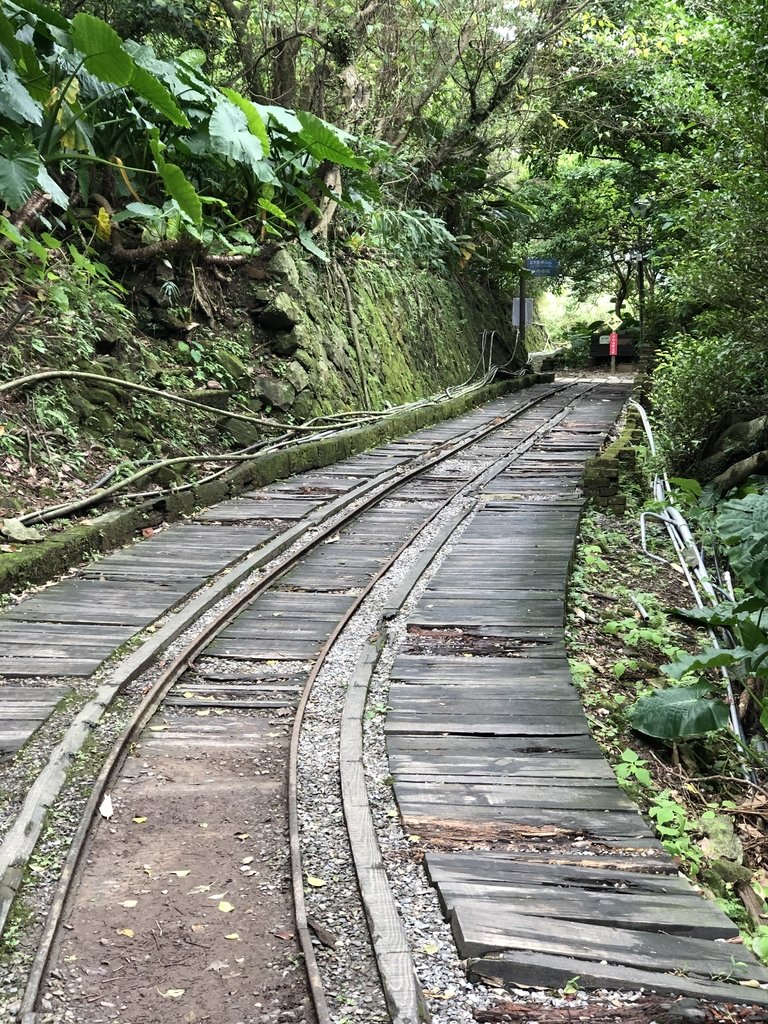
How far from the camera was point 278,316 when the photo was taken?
41.5ft

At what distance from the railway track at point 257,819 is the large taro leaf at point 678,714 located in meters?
0.50

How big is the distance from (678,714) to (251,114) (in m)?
8.91

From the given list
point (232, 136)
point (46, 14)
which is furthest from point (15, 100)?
point (232, 136)

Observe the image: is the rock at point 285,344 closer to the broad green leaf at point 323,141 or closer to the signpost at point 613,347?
the broad green leaf at point 323,141

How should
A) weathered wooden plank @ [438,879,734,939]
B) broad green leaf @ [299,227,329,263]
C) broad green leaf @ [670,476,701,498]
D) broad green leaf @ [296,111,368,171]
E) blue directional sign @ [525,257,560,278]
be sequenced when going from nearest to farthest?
1. weathered wooden plank @ [438,879,734,939]
2. broad green leaf @ [670,476,701,498]
3. broad green leaf @ [296,111,368,171]
4. broad green leaf @ [299,227,329,263]
5. blue directional sign @ [525,257,560,278]

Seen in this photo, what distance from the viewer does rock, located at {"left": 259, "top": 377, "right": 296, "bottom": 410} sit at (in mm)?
11820

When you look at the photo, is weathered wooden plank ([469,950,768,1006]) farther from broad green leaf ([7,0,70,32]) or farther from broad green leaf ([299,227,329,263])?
broad green leaf ([299,227,329,263])

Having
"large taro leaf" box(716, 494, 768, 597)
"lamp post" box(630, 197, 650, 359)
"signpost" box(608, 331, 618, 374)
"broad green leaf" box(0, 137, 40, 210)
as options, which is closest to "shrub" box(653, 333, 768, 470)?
"large taro leaf" box(716, 494, 768, 597)

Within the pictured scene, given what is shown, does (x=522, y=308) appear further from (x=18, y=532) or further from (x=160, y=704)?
(x=160, y=704)

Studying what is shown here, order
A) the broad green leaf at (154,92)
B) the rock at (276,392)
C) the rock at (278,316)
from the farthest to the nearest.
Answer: the rock at (278,316) < the rock at (276,392) < the broad green leaf at (154,92)

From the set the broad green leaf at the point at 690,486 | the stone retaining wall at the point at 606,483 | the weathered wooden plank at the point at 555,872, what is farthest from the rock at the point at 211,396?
the weathered wooden plank at the point at 555,872

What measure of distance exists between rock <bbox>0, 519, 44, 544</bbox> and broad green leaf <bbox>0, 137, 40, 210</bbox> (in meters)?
2.47

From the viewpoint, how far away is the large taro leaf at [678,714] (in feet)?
15.4

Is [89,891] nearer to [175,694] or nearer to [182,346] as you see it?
[175,694]
